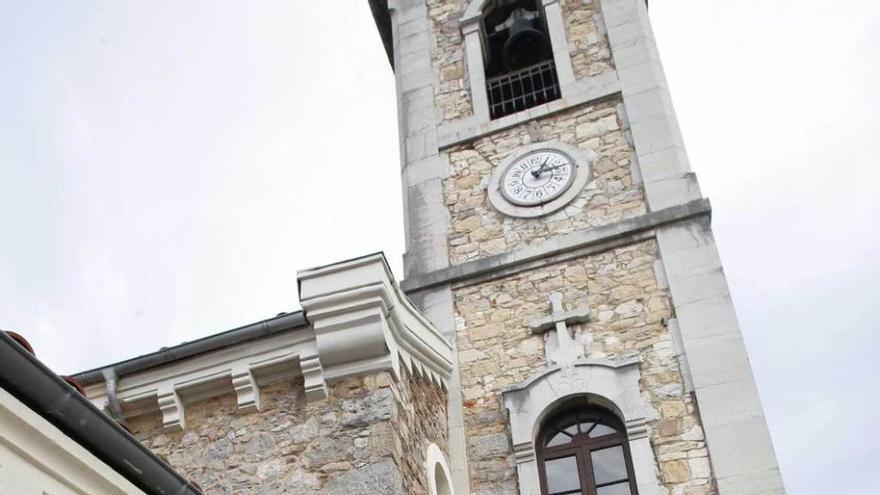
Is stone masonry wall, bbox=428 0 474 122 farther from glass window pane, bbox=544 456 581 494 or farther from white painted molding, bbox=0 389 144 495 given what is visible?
white painted molding, bbox=0 389 144 495

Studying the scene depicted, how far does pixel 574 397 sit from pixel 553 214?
222cm

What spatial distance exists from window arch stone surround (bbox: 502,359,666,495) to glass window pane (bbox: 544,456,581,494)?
16cm

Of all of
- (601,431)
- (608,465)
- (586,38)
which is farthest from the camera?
(586,38)

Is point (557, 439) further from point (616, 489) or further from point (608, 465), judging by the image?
point (616, 489)

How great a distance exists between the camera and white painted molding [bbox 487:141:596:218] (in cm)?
1012

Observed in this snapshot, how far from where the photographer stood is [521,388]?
8.72m

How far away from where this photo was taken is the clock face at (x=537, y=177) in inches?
403

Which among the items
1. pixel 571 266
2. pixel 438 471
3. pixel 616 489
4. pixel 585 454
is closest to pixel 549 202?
pixel 571 266

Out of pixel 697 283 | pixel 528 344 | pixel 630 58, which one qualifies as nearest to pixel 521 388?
pixel 528 344

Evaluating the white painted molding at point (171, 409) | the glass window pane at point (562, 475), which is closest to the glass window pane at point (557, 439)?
the glass window pane at point (562, 475)

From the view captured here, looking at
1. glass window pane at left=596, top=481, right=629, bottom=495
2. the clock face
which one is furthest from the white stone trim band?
glass window pane at left=596, top=481, right=629, bottom=495

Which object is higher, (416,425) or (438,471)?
(416,425)

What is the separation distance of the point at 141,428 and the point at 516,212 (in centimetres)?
453

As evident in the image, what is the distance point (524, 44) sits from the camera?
41.3ft
